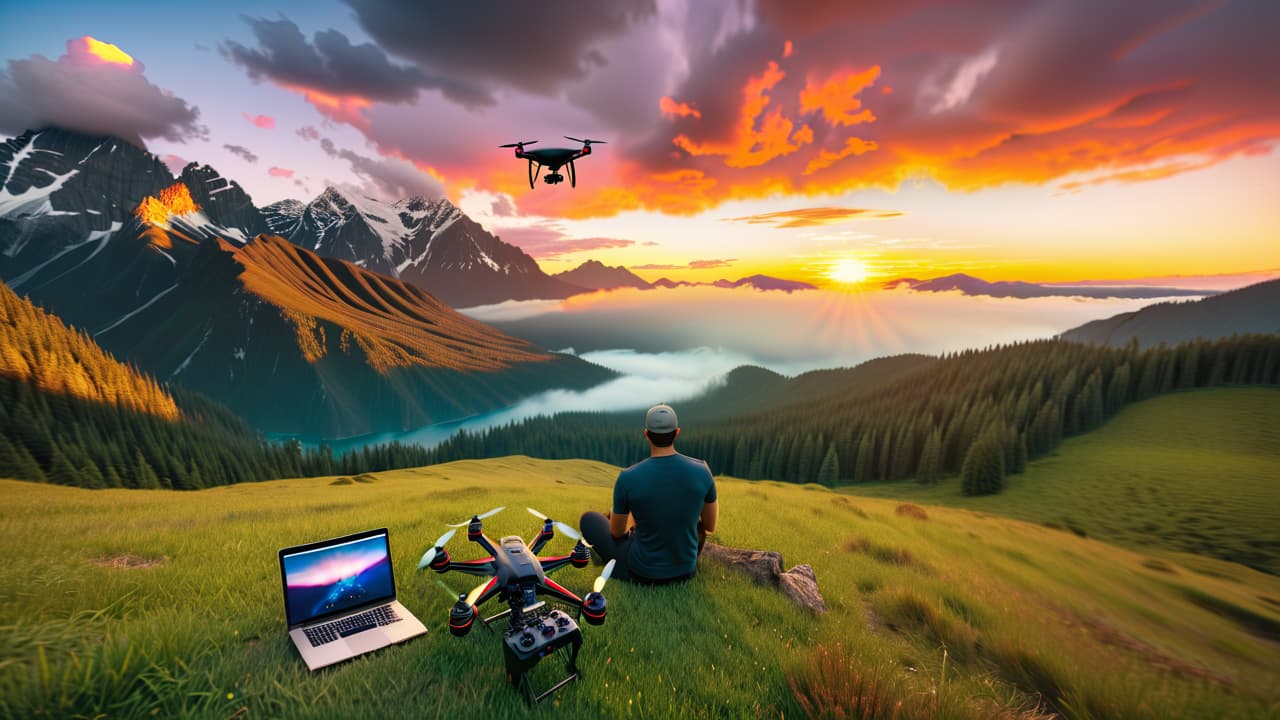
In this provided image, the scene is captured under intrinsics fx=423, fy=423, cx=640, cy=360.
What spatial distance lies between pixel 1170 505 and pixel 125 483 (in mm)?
169206

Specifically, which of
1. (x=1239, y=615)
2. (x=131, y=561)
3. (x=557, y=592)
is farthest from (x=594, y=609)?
(x=1239, y=615)

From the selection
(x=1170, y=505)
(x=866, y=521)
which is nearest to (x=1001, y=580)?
(x=866, y=521)

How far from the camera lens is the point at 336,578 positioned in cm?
571

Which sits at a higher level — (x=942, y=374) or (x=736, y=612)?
(x=736, y=612)

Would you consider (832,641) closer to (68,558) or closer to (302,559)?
(302,559)

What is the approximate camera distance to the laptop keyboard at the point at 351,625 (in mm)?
5018

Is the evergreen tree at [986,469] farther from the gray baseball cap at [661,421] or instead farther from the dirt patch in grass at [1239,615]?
the gray baseball cap at [661,421]

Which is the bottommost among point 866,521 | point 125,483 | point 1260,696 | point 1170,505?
point 125,483

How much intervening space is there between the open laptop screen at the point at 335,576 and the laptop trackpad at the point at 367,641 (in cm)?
78

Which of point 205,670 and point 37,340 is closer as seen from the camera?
point 205,670

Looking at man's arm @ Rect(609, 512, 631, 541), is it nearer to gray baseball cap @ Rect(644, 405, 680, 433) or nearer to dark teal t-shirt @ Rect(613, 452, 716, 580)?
dark teal t-shirt @ Rect(613, 452, 716, 580)

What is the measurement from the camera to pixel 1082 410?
98.8m

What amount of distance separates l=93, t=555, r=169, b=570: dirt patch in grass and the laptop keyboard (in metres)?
4.09

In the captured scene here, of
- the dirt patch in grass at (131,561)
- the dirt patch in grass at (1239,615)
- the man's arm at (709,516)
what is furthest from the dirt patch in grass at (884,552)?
the dirt patch in grass at (131,561)
